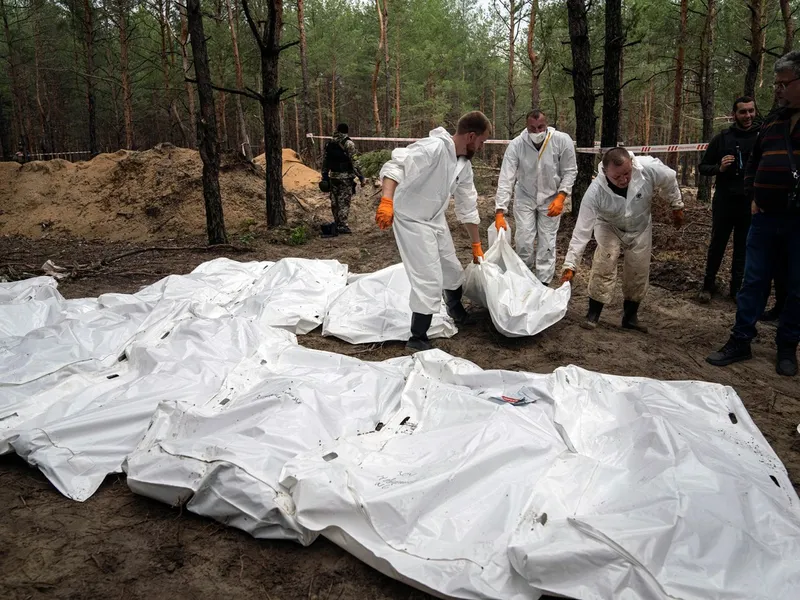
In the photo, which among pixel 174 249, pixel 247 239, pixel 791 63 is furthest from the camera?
pixel 247 239

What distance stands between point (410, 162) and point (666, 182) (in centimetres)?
178

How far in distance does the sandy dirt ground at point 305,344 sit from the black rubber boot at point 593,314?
3.4 inches

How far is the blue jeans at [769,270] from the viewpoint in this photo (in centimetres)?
308

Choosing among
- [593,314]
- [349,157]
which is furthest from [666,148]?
[349,157]

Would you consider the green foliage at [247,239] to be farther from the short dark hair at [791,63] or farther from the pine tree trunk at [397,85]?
the pine tree trunk at [397,85]

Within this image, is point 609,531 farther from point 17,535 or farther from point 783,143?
point 783,143

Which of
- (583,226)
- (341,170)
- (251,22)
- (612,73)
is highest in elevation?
(251,22)

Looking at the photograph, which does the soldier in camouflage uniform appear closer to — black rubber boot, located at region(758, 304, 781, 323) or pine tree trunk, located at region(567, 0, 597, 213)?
pine tree trunk, located at region(567, 0, 597, 213)

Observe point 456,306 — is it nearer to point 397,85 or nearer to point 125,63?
point 125,63

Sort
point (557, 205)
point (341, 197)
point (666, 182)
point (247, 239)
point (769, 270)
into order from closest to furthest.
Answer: point (769, 270) < point (666, 182) < point (557, 205) < point (247, 239) < point (341, 197)

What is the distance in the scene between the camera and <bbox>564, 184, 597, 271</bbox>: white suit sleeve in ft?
12.4

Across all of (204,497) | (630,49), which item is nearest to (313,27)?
(630,49)

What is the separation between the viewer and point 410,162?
3.43m

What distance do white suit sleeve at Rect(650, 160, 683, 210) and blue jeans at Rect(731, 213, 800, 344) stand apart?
23.2 inches
